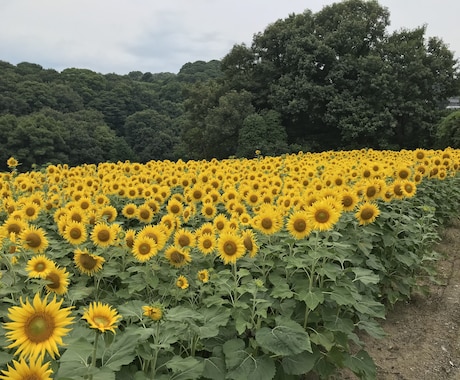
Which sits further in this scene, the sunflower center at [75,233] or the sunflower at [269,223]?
the sunflower at [269,223]

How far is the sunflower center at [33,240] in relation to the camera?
2867mm

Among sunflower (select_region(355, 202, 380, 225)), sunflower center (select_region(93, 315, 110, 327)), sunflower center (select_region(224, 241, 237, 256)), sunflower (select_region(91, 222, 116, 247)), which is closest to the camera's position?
sunflower center (select_region(93, 315, 110, 327))

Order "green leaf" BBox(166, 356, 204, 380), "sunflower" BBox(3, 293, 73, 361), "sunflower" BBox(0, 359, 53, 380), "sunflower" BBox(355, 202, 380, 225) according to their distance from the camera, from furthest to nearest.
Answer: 1. "sunflower" BBox(355, 202, 380, 225)
2. "green leaf" BBox(166, 356, 204, 380)
3. "sunflower" BBox(3, 293, 73, 361)
4. "sunflower" BBox(0, 359, 53, 380)

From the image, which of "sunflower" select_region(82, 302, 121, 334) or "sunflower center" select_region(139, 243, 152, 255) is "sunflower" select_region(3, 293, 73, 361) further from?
"sunflower center" select_region(139, 243, 152, 255)

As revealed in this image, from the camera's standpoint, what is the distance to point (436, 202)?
23.0ft

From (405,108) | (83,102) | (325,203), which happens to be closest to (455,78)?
(405,108)

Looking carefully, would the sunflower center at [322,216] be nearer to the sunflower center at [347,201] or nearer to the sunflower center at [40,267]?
the sunflower center at [347,201]

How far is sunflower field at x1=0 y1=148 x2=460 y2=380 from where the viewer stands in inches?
75.2

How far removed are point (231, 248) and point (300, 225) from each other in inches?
21.2

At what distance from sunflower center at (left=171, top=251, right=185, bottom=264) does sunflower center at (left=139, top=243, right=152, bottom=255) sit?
0.16 m

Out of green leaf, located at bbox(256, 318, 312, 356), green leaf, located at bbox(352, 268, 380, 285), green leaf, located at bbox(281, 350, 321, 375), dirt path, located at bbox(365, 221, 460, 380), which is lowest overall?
dirt path, located at bbox(365, 221, 460, 380)

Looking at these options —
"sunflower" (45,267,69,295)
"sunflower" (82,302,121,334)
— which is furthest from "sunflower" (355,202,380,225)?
"sunflower" (82,302,121,334)

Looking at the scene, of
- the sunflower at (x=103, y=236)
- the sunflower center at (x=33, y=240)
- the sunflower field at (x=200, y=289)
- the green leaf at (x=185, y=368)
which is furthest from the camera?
the sunflower at (x=103, y=236)

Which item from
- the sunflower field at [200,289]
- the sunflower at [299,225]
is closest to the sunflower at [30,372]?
the sunflower field at [200,289]
